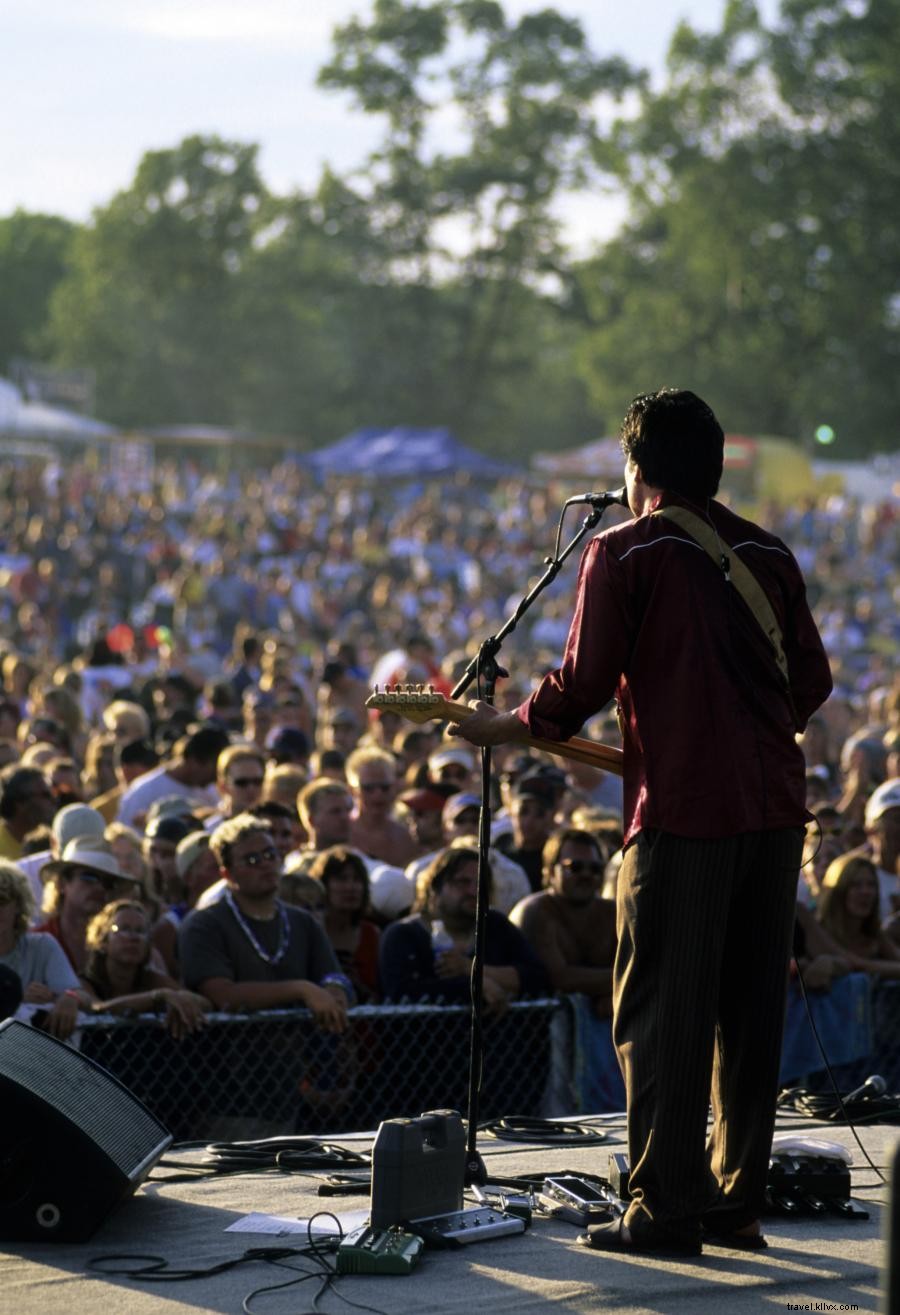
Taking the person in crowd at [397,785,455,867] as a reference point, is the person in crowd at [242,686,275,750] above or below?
above

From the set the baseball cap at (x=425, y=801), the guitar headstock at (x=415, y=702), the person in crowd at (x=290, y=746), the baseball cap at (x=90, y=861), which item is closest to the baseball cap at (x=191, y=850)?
the baseball cap at (x=90, y=861)

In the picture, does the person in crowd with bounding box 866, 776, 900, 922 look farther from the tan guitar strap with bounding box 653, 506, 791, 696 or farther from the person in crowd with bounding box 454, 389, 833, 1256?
the tan guitar strap with bounding box 653, 506, 791, 696

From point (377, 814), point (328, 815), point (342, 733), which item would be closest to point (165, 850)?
→ point (328, 815)

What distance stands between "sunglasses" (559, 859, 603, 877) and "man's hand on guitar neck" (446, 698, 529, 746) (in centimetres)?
357

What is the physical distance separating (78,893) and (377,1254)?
349cm

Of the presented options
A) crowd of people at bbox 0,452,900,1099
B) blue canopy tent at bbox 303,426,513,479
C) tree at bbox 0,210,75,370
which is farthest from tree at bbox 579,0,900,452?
tree at bbox 0,210,75,370

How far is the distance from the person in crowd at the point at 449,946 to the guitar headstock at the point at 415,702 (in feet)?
9.68

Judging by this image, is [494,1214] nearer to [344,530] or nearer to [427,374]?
[344,530]

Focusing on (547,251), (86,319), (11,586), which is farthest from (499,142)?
(11,586)

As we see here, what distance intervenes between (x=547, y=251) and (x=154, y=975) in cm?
5551

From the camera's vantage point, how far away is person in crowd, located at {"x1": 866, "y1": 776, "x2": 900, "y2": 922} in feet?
32.2

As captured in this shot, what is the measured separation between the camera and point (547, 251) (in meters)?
61.2

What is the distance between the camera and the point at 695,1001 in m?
4.63

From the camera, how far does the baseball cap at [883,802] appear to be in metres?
10.2
